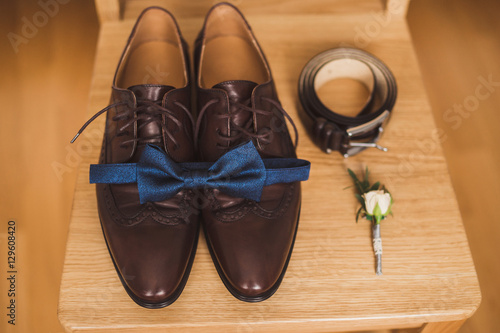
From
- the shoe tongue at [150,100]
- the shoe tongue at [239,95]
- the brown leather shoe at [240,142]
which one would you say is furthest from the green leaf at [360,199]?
the shoe tongue at [150,100]

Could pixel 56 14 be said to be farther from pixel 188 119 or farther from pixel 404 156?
pixel 404 156

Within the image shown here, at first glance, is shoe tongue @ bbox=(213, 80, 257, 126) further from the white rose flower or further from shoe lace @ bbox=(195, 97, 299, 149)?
the white rose flower

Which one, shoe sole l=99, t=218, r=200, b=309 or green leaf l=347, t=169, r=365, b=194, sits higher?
green leaf l=347, t=169, r=365, b=194

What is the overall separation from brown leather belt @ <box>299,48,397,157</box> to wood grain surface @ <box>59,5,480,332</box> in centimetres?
5

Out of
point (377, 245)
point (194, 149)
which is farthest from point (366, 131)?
point (194, 149)

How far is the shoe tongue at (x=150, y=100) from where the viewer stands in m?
0.76

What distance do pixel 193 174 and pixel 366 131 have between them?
36 cm

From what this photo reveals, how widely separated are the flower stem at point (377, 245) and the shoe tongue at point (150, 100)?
0.43 m

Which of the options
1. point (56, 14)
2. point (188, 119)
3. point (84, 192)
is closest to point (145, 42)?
point (188, 119)

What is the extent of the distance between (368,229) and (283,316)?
24 centimetres

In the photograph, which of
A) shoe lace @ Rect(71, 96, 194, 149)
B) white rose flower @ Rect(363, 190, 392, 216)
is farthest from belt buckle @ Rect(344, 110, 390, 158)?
shoe lace @ Rect(71, 96, 194, 149)

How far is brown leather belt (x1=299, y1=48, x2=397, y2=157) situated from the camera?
815 millimetres

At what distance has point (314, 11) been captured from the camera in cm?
106

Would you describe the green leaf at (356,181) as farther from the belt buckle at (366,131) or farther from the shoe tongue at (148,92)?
the shoe tongue at (148,92)
